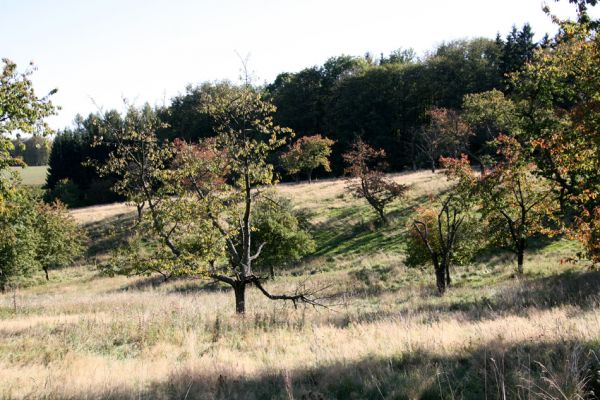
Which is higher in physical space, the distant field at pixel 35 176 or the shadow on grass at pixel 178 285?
the distant field at pixel 35 176

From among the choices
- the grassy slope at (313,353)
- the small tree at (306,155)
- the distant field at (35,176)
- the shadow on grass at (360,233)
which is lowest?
the shadow on grass at (360,233)

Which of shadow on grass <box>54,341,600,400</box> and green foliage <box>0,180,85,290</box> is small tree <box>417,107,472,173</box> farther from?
shadow on grass <box>54,341,600,400</box>

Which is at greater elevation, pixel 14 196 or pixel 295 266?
pixel 14 196

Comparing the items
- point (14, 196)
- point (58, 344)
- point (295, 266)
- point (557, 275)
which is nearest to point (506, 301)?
point (557, 275)

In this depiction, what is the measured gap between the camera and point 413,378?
5461mm

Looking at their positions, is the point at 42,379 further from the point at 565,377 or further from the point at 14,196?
the point at 14,196

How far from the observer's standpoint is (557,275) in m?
17.8

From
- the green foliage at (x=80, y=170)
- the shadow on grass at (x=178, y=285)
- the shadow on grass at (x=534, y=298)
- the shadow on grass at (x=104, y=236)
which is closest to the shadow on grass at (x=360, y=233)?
the shadow on grass at (x=178, y=285)

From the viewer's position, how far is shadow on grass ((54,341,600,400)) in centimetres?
495

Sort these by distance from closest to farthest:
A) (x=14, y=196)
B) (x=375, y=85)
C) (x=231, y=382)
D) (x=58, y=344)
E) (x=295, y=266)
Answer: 1. (x=231, y=382)
2. (x=58, y=344)
3. (x=14, y=196)
4. (x=295, y=266)
5. (x=375, y=85)

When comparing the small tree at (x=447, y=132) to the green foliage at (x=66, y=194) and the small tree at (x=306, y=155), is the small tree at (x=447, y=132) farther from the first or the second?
the green foliage at (x=66, y=194)

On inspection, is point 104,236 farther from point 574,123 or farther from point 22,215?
point 574,123

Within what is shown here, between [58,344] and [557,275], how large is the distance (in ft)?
58.4

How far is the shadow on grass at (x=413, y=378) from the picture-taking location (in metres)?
4.95
